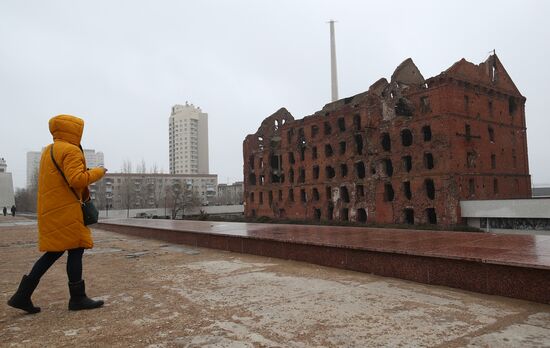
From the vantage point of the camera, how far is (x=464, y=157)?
2683 cm

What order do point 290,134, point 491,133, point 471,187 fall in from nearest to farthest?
point 471,187 < point 491,133 < point 290,134

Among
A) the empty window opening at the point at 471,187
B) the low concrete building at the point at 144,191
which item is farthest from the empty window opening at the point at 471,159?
the low concrete building at the point at 144,191

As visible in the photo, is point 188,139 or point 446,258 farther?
point 188,139

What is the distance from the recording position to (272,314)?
3490 mm

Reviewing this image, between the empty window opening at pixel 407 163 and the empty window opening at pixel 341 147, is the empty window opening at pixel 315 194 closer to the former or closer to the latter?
the empty window opening at pixel 341 147

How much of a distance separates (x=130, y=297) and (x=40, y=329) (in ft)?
3.72

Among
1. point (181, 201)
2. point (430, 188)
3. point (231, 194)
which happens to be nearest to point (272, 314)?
point (430, 188)

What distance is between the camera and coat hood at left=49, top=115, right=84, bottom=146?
3.90m

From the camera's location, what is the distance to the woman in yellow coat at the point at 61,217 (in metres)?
3.64

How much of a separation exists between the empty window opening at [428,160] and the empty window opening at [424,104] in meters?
3.07

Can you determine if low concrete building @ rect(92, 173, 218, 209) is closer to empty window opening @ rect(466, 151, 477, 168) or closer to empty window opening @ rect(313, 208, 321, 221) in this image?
empty window opening @ rect(313, 208, 321, 221)

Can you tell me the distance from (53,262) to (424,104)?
2801 cm

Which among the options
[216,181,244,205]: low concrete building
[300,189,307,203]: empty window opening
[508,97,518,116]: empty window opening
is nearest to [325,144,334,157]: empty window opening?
[300,189,307,203]: empty window opening

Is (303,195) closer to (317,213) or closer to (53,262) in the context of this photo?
(317,213)
